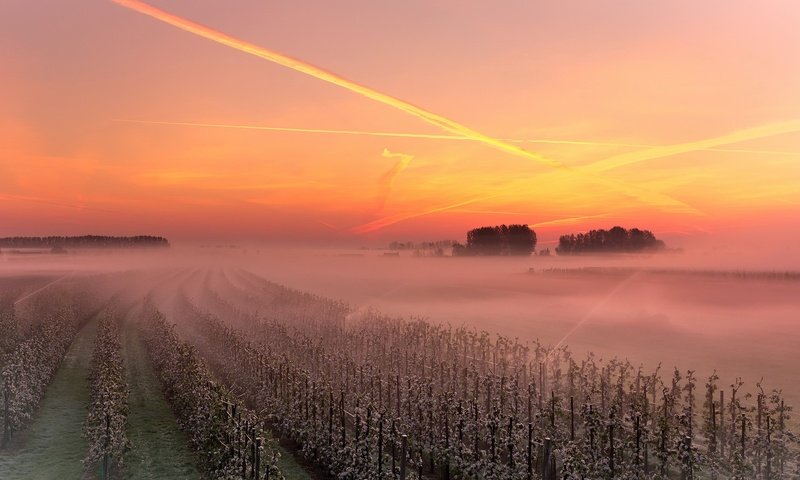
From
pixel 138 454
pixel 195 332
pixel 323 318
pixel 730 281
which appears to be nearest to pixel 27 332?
pixel 195 332

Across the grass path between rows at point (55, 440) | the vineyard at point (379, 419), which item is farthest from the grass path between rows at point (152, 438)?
the grass path between rows at point (55, 440)

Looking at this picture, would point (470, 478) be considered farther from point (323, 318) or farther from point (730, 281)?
point (730, 281)

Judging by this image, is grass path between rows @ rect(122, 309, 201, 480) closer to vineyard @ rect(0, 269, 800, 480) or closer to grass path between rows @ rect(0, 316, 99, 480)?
vineyard @ rect(0, 269, 800, 480)

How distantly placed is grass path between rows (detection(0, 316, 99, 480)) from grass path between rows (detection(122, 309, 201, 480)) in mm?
2062

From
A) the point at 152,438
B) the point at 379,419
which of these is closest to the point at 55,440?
the point at 152,438

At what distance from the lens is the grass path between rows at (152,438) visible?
68.2 feet

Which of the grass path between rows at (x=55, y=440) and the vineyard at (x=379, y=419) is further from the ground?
the vineyard at (x=379, y=419)

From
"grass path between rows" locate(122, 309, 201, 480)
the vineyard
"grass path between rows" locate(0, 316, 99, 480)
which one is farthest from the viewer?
"grass path between rows" locate(122, 309, 201, 480)

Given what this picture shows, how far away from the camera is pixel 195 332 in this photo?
158ft

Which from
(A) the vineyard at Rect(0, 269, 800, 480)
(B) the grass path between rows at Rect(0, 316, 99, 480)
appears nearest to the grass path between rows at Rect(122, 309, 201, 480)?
(A) the vineyard at Rect(0, 269, 800, 480)

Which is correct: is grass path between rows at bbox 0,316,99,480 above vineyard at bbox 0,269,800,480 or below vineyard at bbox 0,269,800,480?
below

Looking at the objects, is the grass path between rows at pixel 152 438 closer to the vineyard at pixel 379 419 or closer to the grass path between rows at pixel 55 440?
the vineyard at pixel 379 419

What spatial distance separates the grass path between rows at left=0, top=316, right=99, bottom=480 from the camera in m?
20.6

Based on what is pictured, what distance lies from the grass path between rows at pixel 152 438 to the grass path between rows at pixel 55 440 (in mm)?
2062
